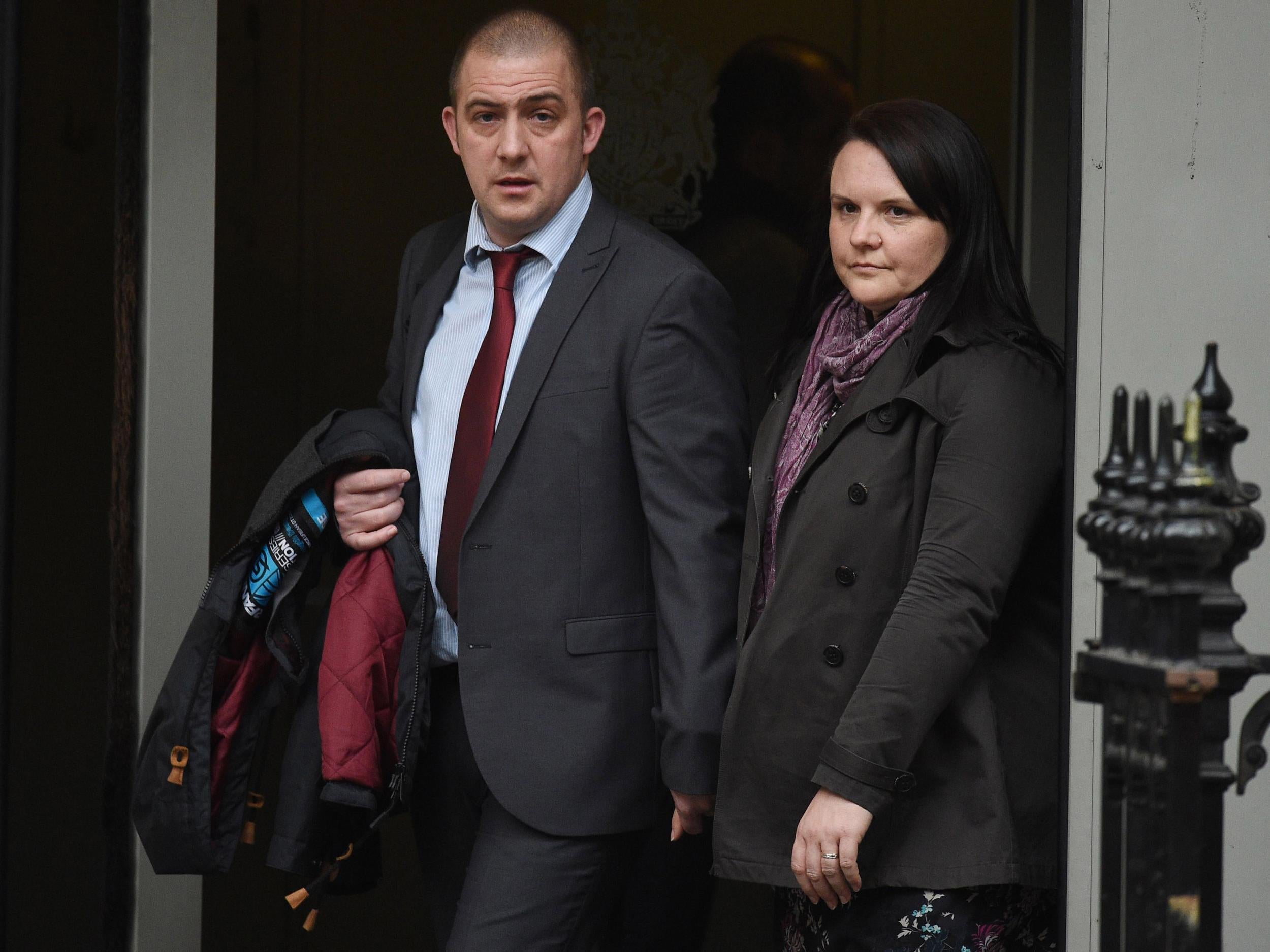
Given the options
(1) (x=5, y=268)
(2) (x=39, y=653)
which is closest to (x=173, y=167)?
(1) (x=5, y=268)

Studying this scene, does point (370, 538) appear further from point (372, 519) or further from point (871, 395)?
point (871, 395)

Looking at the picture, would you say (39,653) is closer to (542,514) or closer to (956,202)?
(542,514)

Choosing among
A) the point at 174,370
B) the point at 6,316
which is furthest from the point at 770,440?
the point at 174,370

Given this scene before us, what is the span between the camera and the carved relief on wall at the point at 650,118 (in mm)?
3965

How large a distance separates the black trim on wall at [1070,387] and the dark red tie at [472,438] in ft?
2.95

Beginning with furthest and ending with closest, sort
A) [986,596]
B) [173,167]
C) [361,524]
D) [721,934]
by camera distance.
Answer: [721,934]
[173,167]
[361,524]
[986,596]

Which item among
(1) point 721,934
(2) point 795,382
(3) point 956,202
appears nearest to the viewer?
(3) point 956,202

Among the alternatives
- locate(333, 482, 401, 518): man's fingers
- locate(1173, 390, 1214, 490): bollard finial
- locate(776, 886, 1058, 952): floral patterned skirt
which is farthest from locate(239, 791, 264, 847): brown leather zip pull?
locate(1173, 390, 1214, 490): bollard finial

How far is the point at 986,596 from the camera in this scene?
2.03 m

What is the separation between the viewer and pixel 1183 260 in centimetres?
252

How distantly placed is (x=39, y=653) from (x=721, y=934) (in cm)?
192

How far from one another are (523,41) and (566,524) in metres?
0.82

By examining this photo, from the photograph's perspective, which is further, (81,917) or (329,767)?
(81,917)

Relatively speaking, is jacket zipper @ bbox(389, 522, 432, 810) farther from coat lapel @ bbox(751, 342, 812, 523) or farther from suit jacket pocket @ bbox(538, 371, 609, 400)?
coat lapel @ bbox(751, 342, 812, 523)
